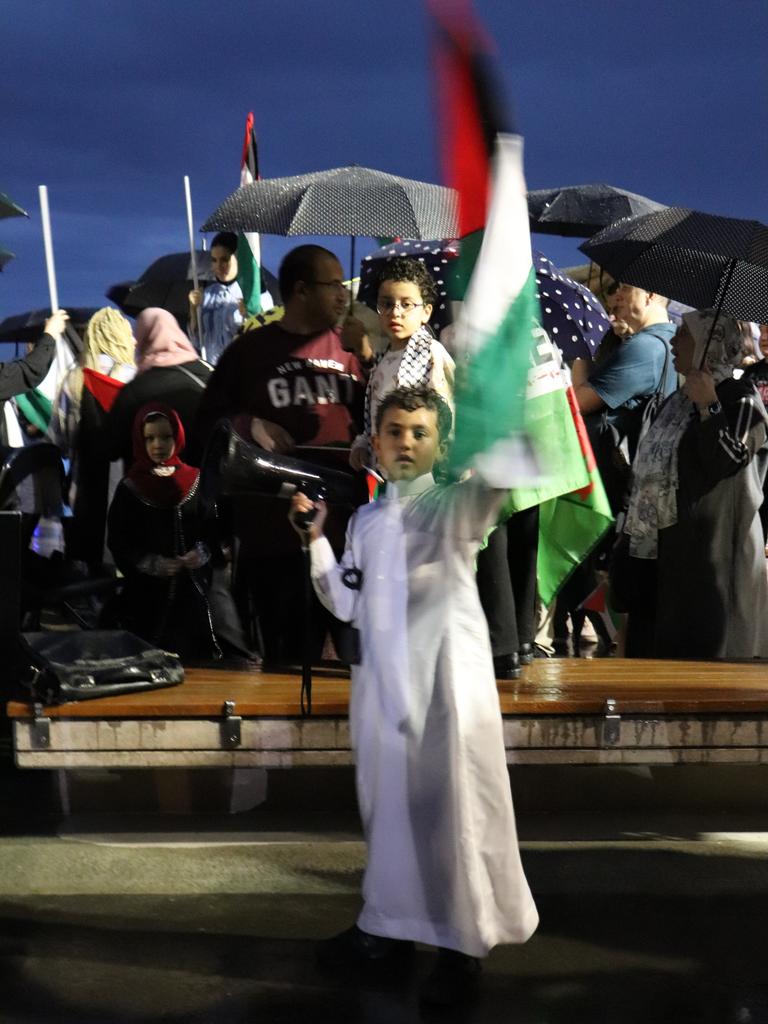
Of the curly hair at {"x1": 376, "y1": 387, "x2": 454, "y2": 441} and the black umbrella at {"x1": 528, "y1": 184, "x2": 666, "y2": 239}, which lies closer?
the curly hair at {"x1": 376, "y1": 387, "x2": 454, "y2": 441}

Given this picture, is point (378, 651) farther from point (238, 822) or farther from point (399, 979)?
point (238, 822)

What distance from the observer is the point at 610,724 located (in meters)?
5.50

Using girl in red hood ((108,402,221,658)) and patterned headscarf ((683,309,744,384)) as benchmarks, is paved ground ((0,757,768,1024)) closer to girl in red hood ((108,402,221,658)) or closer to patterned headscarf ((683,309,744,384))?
girl in red hood ((108,402,221,658))

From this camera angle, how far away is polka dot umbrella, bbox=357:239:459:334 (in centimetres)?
711

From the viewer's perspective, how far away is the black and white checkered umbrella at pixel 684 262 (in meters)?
6.53

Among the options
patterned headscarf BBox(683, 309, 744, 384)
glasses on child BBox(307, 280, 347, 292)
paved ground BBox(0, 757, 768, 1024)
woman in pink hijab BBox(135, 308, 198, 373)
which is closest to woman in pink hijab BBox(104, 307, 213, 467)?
woman in pink hijab BBox(135, 308, 198, 373)

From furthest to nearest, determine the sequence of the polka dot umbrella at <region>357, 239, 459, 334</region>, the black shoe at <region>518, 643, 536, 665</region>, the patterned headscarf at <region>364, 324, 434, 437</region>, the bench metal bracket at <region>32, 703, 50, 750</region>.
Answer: the polka dot umbrella at <region>357, 239, 459, 334</region>
the black shoe at <region>518, 643, 536, 665</region>
the patterned headscarf at <region>364, 324, 434, 437</region>
the bench metal bracket at <region>32, 703, 50, 750</region>

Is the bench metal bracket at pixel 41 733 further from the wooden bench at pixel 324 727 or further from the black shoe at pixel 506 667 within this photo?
the black shoe at pixel 506 667

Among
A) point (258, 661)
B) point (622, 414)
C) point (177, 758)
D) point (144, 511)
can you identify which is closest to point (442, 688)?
point (177, 758)

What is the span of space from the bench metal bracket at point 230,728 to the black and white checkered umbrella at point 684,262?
2796mm

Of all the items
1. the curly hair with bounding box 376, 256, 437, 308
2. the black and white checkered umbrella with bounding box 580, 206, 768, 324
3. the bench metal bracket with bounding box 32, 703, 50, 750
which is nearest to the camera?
the bench metal bracket with bounding box 32, 703, 50, 750

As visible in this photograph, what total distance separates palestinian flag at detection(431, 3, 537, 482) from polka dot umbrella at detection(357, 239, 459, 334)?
301 centimetres

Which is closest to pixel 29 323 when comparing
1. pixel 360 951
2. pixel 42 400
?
pixel 42 400

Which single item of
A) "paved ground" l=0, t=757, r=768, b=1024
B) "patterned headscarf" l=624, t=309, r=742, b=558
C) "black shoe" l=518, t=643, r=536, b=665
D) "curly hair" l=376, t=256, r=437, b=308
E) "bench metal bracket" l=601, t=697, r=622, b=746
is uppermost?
"curly hair" l=376, t=256, r=437, b=308
